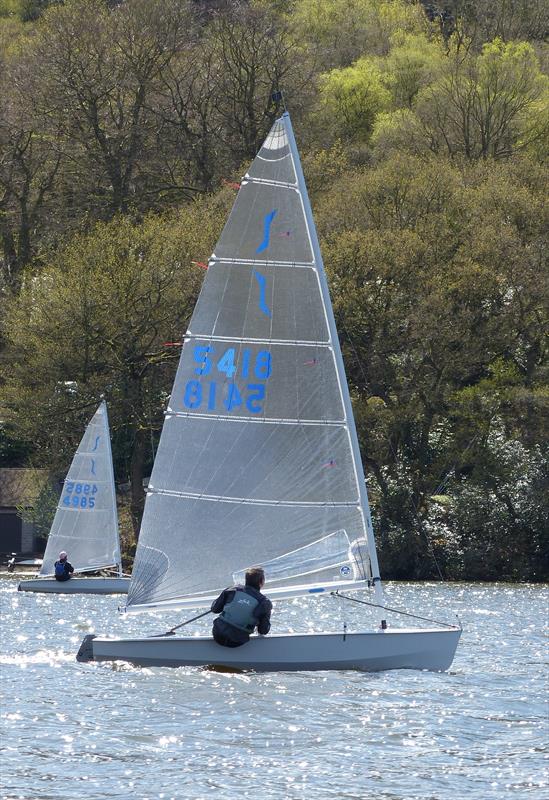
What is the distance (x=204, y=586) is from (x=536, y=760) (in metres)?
5.88

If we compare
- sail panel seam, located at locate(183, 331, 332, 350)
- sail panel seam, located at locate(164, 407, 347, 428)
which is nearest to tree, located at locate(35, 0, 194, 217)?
sail panel seam, located at locate(183, 331, 332, 350)

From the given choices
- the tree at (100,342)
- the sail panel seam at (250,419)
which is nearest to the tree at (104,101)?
the tree at (100,342)

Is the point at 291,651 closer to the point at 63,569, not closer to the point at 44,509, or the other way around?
the point at 63,569

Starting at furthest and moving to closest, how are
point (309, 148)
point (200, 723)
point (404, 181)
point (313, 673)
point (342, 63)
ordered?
point (342, 63) < point (309, 148) < point (404, 181) < point (313, 673) < point (200, 723)

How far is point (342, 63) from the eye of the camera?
68875 millimetres

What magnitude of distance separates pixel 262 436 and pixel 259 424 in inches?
6.3

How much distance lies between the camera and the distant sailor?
3503cm

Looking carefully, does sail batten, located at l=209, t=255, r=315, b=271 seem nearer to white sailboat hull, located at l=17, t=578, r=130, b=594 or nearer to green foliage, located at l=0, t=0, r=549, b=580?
white sailboat hull, located at l=17, t=578, r=130, b=594

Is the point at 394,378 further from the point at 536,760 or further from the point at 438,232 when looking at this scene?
the point at 536,760

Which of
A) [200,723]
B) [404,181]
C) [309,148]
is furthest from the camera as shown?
[309,148]

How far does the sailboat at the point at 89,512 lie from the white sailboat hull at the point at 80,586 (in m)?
0.84

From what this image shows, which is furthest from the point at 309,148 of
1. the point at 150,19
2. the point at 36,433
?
the point at 36,433

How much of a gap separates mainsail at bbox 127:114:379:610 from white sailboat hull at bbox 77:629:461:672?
86 centimetres

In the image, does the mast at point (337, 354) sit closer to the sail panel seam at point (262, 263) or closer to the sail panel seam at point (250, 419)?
the sail panel seam at point (262, 263)
